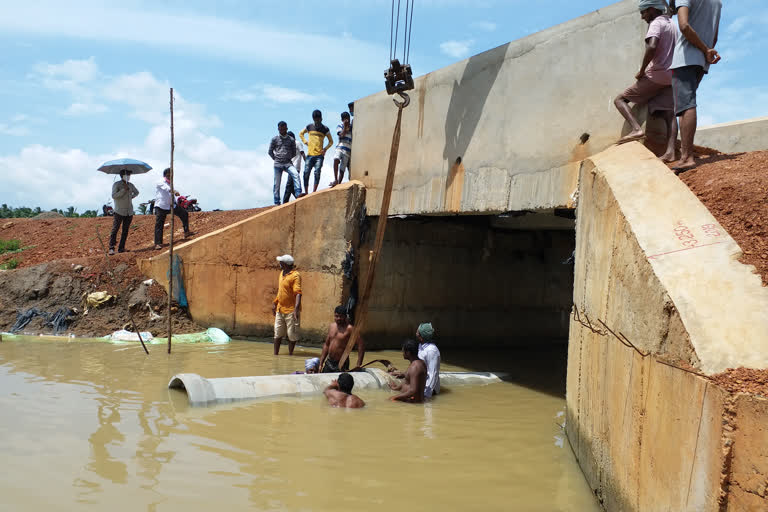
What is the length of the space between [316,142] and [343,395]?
7.39m

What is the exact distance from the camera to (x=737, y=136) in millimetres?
11297

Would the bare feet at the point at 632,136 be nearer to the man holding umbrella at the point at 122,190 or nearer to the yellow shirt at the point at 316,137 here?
the yellow shirt at the point at 316,137

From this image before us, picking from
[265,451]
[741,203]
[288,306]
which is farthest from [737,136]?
[265,451]

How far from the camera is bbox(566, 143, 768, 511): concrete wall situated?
252cm

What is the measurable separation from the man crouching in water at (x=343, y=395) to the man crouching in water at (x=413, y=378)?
0.59 m

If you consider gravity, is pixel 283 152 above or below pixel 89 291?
above

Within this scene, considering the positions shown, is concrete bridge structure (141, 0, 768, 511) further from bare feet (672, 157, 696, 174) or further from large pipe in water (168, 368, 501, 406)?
large pipe in water (168, 368, 501, 406)

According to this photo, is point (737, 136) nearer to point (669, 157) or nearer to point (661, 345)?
point (669, 157)

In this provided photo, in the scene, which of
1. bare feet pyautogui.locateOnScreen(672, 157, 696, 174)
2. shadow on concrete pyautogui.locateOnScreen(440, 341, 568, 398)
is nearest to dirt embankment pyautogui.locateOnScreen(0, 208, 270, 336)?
shadow on concrete pyautogui.locateOnScreen(440, 341, 568, 398)

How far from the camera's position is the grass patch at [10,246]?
16781 mm

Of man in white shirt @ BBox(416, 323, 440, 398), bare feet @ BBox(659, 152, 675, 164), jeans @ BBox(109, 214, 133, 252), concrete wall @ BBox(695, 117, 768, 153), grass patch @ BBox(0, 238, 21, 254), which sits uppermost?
concrete wall @ BBox(695, 117, 768, 153)

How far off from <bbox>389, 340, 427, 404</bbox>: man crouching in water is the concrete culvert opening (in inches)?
134

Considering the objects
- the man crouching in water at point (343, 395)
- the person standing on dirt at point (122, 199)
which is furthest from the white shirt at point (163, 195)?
the man crouching in water at point (343, 395)

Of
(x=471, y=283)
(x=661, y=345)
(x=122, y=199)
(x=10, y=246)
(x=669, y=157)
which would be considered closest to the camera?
(x=661, y=345)
